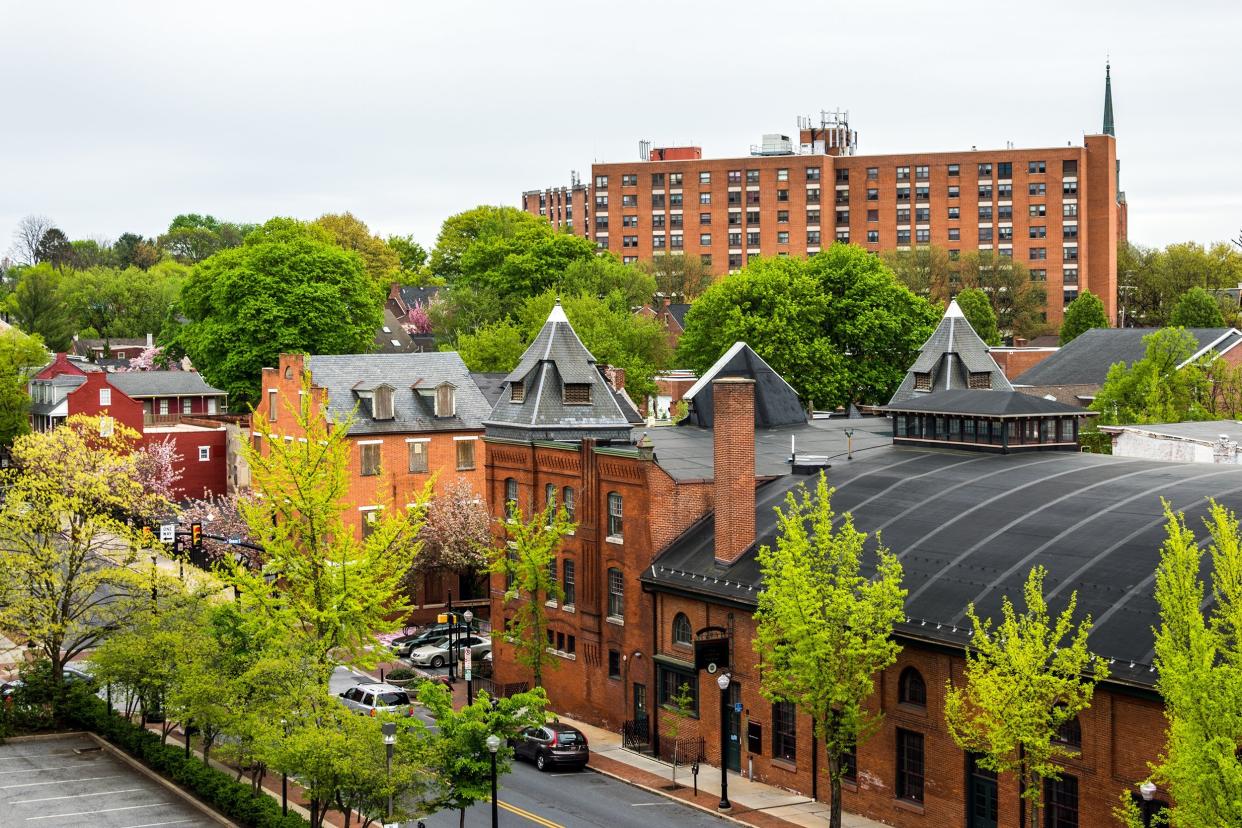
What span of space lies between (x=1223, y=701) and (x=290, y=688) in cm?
2149

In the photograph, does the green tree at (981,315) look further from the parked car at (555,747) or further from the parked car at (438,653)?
the parked car at (555,747)

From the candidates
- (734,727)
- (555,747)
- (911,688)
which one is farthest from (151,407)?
(911,688)

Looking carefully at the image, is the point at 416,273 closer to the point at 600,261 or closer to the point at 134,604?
the point at 600,261

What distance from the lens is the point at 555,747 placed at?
45625 mm

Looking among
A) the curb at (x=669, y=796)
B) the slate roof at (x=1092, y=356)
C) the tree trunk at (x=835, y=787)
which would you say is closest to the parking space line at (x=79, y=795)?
the curb at (x=669, y=796)

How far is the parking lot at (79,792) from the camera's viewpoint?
40.3 meters

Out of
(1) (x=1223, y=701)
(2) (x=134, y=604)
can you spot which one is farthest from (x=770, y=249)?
(1) (x=1223, y=701)

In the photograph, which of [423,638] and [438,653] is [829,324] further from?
[438,653]

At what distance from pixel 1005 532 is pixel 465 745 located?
1551cm

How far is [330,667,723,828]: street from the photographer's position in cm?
3997

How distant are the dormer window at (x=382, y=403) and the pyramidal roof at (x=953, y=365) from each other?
23.2 m

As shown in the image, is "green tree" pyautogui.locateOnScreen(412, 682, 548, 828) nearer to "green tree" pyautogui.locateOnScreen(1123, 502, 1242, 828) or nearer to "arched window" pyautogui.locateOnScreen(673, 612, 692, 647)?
"arched window" pyautogui.locateOnScreen(673, 612, 692, 647)

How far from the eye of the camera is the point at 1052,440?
5062 cm

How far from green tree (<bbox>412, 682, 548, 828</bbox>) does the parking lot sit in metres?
8.39
